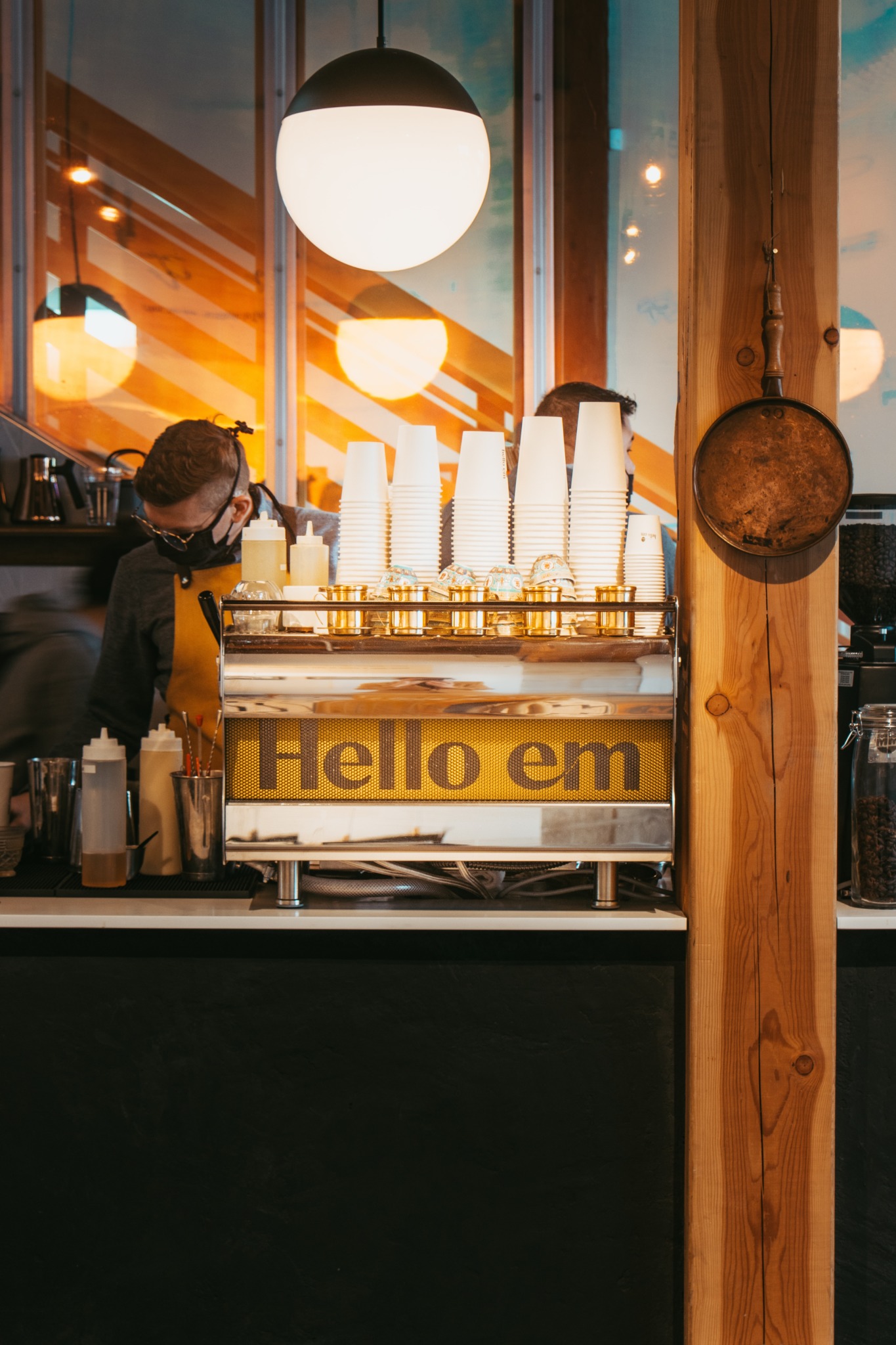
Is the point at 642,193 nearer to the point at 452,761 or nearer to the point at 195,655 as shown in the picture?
the point at 195,655

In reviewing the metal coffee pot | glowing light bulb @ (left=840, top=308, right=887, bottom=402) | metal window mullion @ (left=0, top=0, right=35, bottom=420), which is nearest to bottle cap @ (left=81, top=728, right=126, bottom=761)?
the metal coffee pot

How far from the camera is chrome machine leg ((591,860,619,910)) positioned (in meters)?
1.56

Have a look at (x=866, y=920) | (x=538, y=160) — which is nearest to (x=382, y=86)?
(x=866, y=920)

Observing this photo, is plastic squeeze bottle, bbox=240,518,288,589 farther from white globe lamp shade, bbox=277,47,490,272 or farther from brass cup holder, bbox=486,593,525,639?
white globe lamp shade, bbox=277,47,490,272

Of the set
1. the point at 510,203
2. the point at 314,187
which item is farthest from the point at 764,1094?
the point at 510,203

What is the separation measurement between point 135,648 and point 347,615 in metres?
1.40

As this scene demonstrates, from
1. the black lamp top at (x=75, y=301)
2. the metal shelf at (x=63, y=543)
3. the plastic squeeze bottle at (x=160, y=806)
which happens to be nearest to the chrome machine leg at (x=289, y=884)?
the plastic squeeze bottle at (x=160, y=806)

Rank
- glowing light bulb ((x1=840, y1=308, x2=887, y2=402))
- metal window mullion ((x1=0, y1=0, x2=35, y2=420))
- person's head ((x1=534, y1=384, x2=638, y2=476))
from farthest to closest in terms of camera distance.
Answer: metal window mullion ((x1=0, y1=0, x2=35, y2=420))
glowing light bulb ((x1=840, y1=308, x2=887, y2=402))
person's head ((x1=534, y1=384, x2=638, y2=476))

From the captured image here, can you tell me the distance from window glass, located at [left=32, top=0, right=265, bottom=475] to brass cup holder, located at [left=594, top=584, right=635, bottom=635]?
2.73 meters

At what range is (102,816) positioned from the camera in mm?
1641

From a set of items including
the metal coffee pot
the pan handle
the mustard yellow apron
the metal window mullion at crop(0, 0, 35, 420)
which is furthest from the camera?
the metal window mullion at crop(0, 0, 35, 420)

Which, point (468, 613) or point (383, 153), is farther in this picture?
point (383, 153)

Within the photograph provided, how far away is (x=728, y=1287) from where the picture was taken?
1.49 m

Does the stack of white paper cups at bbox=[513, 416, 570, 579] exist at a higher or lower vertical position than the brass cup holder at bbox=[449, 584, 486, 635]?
higher
